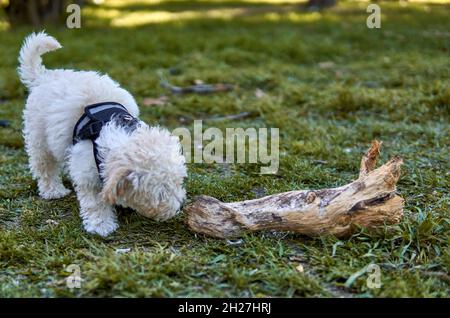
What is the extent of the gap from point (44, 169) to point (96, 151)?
1029 millimetres

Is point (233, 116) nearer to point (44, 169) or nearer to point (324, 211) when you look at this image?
point (44, 169)

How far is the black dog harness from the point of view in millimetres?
3821

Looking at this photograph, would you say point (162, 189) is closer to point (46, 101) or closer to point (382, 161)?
point (46, 101)

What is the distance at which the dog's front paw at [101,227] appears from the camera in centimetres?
384

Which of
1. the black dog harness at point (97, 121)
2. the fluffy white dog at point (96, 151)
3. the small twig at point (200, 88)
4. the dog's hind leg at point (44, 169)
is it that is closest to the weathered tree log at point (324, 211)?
the fluffy white dog at point (96, 151)

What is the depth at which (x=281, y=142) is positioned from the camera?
5.89 metres

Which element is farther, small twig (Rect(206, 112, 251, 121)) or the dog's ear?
small twig (Rect(206, 112, 251, 121))

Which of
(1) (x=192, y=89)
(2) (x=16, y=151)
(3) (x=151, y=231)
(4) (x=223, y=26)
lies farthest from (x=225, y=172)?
(4) (x=223, y=26)

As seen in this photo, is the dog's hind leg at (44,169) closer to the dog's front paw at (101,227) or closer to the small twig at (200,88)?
the dog's front paw at (101,227)

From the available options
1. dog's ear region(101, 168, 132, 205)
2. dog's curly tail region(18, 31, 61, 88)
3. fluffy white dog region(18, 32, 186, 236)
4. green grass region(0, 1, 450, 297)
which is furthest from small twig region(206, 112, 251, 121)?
dog's ear region(101, 168, 132, 205)

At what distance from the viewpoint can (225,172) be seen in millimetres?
5145

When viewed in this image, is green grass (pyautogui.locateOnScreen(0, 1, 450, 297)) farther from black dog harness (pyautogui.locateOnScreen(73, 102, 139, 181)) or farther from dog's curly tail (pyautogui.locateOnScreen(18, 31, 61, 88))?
dog's curly tail (pyautogui.locateOnScreen(18, 31, 61, 88))

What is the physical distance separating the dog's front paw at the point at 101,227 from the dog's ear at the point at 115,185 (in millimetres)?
342

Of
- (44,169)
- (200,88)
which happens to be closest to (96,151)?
(44,169)
